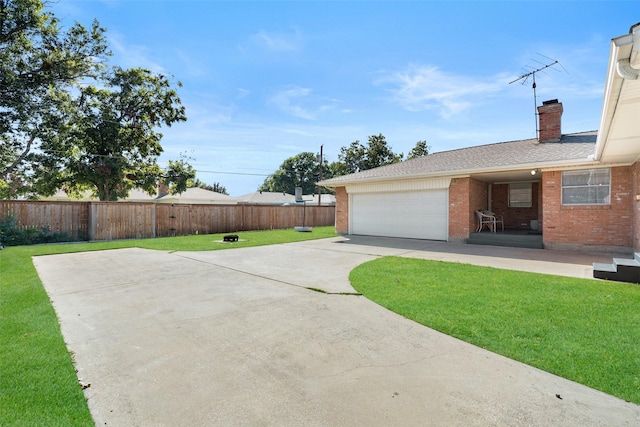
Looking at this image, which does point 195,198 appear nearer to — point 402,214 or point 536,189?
A: point 402,214

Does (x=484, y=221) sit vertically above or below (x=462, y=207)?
below

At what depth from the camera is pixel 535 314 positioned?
382 cm

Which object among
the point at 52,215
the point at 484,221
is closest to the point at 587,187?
the point at 484,221

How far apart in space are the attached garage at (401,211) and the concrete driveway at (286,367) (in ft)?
26.6

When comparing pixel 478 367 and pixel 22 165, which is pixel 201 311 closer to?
pixel 478 367

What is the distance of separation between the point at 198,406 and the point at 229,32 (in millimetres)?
10316

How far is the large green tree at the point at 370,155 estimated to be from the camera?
3519 centimetres

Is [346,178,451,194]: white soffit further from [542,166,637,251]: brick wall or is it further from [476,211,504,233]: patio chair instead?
[542,166,637,251]: brick wall

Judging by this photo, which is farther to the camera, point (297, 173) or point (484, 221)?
point (297, 173)

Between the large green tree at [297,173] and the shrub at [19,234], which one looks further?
the large green tree at [297,173]

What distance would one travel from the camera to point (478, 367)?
8.72 ft

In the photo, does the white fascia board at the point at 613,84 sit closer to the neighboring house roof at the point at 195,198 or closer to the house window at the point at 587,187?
the house window at the point at 587,187

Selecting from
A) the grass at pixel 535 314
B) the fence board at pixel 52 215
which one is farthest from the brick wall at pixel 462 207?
the fence board at pixel 52 215

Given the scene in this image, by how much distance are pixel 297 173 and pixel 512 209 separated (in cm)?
4510
